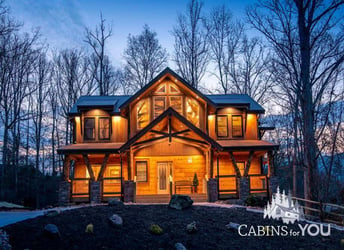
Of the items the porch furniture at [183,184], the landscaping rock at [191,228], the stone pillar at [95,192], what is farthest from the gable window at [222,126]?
the landscaping rock at [191,228]

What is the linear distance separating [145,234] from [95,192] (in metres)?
8.72

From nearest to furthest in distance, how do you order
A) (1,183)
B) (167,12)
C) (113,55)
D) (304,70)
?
(304,70)
(1,183)
(167,12)
(113,55)

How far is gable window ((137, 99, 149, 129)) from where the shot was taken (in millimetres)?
18516

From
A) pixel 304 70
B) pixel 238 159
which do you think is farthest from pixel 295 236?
pixel 238 159

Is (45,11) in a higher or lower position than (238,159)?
higher

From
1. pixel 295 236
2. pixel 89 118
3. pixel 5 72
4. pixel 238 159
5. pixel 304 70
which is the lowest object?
pixel 295 236

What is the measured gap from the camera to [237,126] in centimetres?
1986

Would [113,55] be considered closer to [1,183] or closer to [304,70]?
[1,183]

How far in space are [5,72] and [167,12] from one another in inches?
580

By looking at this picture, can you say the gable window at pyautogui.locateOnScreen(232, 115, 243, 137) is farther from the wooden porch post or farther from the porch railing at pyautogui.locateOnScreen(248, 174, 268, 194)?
the wooden porch post

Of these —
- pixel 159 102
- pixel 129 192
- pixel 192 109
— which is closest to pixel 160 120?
pixel 159 102

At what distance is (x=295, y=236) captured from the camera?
347 inches

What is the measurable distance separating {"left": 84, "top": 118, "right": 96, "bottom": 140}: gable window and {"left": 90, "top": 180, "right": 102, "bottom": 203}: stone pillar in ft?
14.3

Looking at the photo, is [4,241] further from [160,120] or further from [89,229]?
[160,120]
